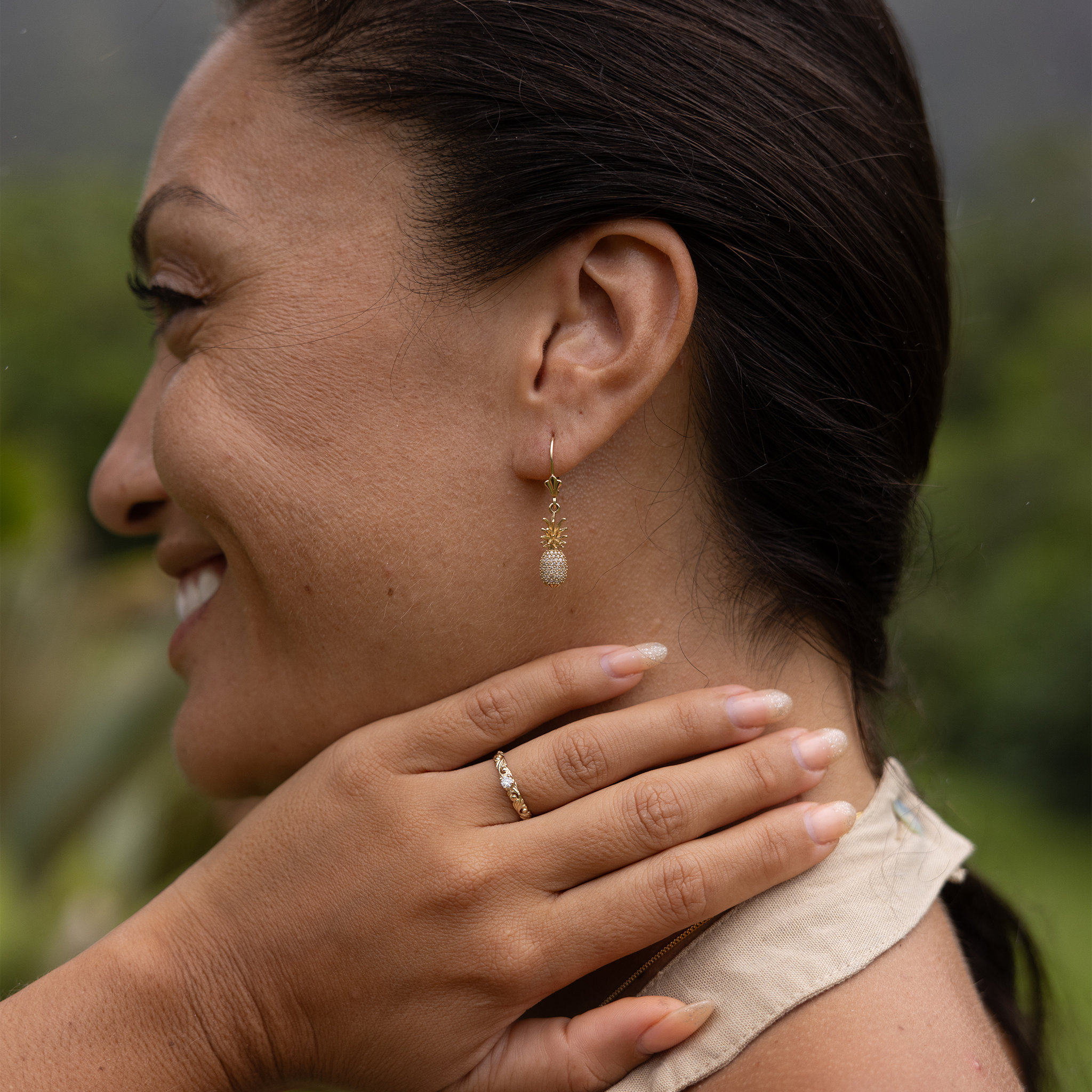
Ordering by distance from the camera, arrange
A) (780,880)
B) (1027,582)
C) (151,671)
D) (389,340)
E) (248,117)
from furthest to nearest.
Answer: (1027,582), (151,671), (248,117), (389,340), (780,880)

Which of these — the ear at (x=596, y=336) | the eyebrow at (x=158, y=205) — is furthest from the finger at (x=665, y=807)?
the eyebrow at (x=158, y=205)

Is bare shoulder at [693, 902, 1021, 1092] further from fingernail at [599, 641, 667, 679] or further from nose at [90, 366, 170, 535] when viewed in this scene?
nose at [90, 366, 170, 535]

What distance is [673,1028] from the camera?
150 centimetres

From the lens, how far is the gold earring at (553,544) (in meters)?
1.65

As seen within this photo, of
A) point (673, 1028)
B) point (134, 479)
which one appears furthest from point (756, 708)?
point (134, 479)

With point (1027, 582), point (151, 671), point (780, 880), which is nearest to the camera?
point (780, 880)

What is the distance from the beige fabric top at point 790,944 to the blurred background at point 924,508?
58 centimetres

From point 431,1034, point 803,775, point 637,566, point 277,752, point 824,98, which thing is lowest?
point 431,1034

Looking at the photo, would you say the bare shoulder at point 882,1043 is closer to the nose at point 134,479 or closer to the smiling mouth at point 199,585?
the smiling mouth at point 199,585

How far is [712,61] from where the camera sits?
1.65 meters

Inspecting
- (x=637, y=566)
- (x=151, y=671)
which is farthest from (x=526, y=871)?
(x=151, y=671)

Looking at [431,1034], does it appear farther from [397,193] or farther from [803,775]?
[397,193]

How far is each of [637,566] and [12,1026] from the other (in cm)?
128

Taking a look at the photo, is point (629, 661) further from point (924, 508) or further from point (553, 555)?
point (924, 508)
